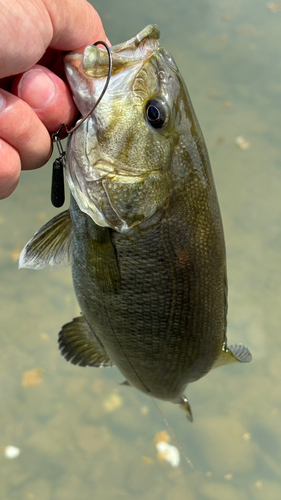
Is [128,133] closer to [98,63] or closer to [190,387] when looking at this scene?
[98,63]

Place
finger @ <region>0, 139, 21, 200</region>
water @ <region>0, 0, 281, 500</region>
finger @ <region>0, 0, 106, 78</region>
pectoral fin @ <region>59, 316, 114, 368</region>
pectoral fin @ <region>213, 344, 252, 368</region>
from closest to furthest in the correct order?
finger @ <region>0, 0, 106, 78</region> → finger @ <region>0, 139, 21, 200</region> → pectoral fin @ <region>213, 344, 252, 368</region> → pectoral fin @ <region>59, 316, 114, 368</region> → water @ <region>0, 0, 281, 500</region>

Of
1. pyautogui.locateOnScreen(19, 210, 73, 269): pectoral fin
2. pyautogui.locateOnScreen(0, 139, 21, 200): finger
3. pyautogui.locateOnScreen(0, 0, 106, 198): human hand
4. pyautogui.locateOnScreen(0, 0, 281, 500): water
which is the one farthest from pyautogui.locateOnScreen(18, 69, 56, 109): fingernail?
pyautogui.locateOnScreen(0, 0, 281, 500): water

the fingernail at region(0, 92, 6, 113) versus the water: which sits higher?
the fingernail at region(0, 92, 6, 113)

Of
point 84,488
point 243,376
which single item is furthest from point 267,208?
point 84,488

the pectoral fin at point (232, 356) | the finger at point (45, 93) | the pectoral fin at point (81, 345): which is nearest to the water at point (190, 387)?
the pectoral fin at point (81, 345)

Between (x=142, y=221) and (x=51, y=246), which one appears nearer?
(x=142, y=221)

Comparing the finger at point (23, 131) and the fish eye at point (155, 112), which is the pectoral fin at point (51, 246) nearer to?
the finger at point (23, 131)

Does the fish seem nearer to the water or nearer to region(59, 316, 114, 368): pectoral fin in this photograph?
region(59, 316, 114, 368): pectoral fin

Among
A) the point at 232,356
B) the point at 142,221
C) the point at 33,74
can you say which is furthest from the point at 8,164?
the point at 232,356
